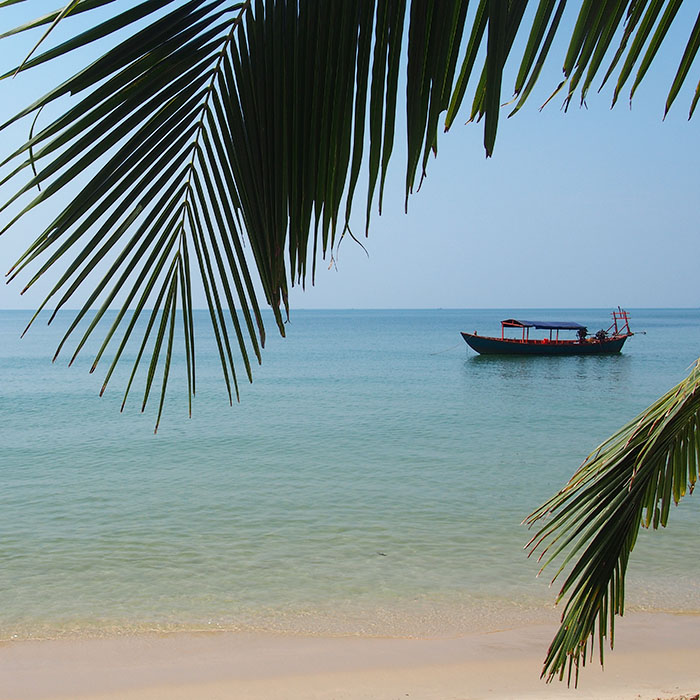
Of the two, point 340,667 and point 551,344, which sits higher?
point 551,344

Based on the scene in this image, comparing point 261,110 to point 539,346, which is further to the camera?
point 539,346

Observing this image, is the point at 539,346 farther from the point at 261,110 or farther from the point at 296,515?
the point at 261,110

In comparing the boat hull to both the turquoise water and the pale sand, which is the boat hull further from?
the pale sand

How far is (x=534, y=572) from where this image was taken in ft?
27.5

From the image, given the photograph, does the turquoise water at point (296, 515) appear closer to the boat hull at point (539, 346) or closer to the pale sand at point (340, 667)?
the pale sand at point (340, 667)

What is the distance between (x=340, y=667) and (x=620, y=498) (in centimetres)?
485

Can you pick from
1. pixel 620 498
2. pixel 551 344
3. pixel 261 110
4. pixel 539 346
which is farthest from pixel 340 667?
pixel 551 344

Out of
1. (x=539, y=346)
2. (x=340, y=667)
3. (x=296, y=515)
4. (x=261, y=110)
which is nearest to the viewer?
(x=261, y=110)

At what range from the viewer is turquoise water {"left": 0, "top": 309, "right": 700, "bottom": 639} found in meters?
7.44

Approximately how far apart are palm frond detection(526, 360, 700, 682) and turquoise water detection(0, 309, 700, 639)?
5354 millimetres

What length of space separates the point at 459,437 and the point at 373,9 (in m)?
18.9

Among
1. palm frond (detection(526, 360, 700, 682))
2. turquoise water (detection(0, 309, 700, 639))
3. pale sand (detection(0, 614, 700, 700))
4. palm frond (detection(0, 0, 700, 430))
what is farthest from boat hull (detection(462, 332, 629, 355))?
palm frond (detection(0, 0, 700, 430))

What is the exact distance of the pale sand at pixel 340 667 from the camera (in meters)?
5.44

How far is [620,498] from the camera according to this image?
1751mm
